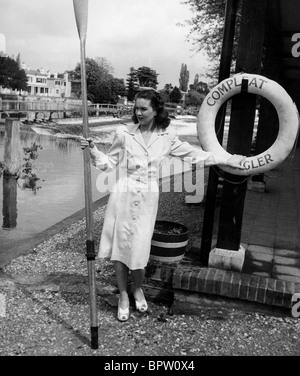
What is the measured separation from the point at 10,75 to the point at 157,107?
76.5m

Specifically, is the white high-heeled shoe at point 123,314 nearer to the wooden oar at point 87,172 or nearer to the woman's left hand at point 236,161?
the wooden oar at point 87,172

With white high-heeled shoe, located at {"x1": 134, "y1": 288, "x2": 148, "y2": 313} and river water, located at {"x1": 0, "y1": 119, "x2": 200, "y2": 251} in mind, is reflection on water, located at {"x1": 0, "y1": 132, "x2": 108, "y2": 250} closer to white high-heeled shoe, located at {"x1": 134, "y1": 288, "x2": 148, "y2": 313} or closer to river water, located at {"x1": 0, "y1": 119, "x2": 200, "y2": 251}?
river water, located at {"x1": 0, "y1": 119, "x2": 200, "y2": 251}

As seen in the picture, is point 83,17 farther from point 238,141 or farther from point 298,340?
point 298,340


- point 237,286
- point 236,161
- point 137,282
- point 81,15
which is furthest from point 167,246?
point 81,15

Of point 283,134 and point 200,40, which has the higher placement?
point 200,40

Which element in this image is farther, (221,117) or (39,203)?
(39,203)

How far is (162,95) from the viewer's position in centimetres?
295

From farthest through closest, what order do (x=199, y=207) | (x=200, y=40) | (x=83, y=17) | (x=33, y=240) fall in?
(x=200, y=40) → (x=199, y=207) → (x=33, y=240) → (x=83, y=17)

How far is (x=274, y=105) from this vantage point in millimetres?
2850

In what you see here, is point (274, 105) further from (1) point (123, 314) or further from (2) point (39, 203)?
(2) point (39, 203)

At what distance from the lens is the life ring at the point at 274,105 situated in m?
2.82

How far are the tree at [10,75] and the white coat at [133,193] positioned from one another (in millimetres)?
70801
